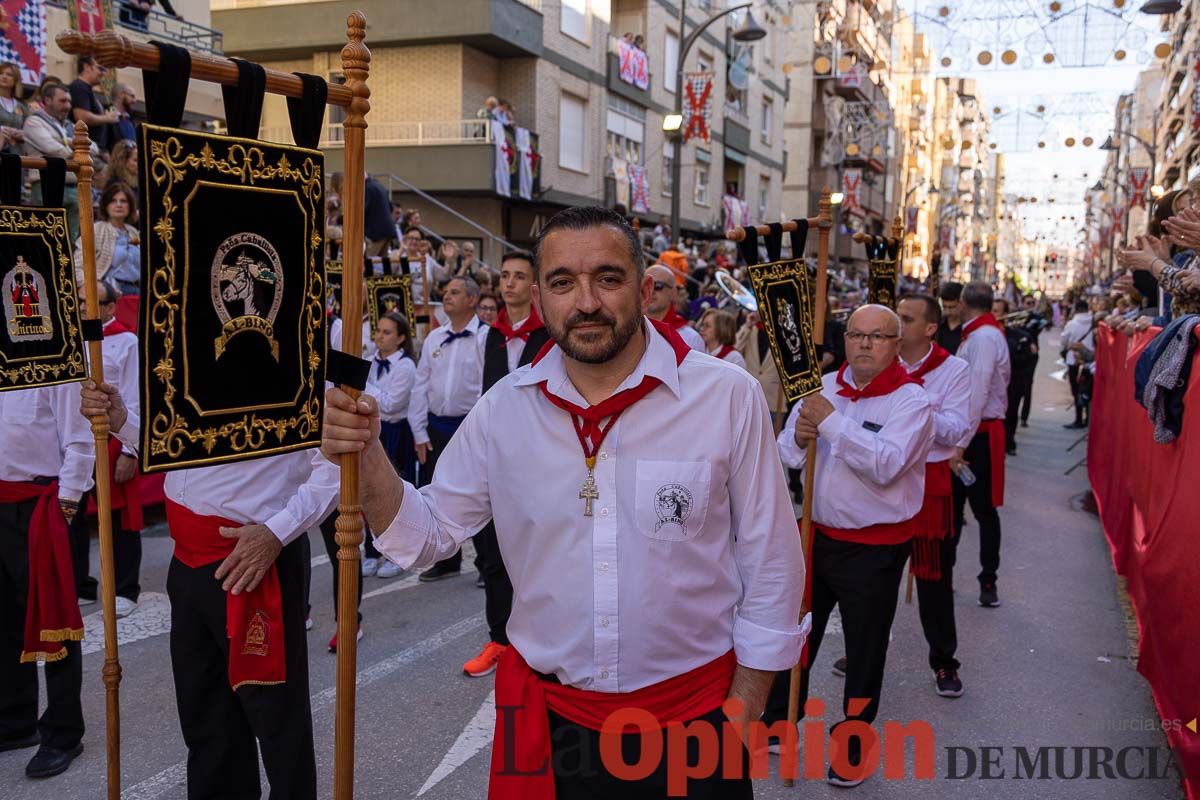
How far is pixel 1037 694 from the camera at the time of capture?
5.39 meters

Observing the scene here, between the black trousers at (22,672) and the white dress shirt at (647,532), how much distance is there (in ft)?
8.87

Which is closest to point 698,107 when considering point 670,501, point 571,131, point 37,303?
point 571,131

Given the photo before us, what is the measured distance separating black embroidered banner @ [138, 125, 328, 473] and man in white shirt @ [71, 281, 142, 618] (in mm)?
2871

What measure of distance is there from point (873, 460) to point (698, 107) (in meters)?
19.1

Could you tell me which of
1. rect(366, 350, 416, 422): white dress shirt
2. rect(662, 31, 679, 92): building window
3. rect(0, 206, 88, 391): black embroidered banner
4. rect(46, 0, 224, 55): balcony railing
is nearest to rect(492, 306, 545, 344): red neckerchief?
rect(366, 350, 416, 422): white dress shirt

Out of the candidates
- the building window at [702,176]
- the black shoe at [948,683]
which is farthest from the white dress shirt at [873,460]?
the building window at [702,176]

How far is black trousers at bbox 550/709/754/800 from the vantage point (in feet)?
8.29

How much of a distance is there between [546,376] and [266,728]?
5.92 ft

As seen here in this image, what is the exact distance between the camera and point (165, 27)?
14883 millimetres

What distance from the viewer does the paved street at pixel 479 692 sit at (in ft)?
14.1

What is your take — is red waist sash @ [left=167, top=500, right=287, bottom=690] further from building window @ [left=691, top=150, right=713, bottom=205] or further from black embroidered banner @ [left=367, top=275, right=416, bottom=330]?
building window @ [left=691, top=150, right=713, bottom=205]

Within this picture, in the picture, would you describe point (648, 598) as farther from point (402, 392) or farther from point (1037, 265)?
point (1037, 265)

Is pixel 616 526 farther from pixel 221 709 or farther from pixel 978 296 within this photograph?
pixel 978 296

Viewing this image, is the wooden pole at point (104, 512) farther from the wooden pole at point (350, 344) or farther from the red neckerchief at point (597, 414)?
the red neckerchief at point (597, 414)
